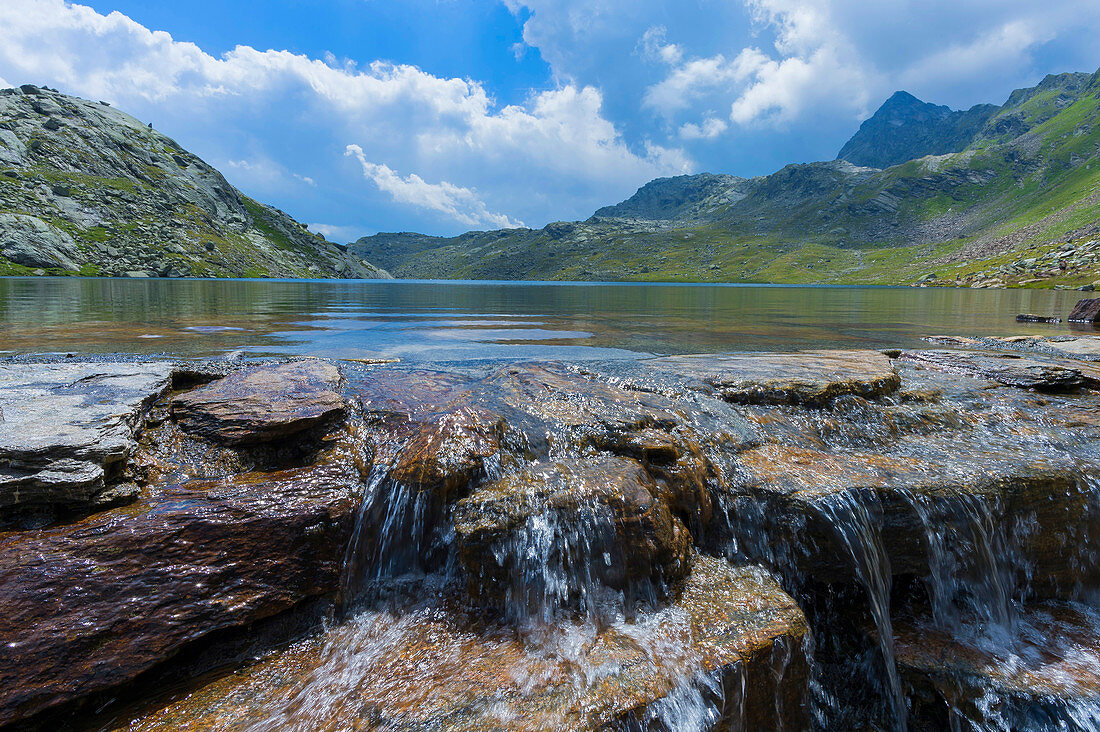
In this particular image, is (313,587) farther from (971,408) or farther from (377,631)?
(971,408)

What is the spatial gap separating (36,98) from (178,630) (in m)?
283

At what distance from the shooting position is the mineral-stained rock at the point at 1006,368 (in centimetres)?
1290

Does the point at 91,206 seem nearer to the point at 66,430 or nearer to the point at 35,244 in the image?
the point at 35,244

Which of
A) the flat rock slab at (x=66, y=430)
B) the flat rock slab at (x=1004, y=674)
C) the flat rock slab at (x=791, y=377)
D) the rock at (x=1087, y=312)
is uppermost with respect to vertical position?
the rock at (x=1087, y=312)

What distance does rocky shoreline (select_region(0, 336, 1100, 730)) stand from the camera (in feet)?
16.7

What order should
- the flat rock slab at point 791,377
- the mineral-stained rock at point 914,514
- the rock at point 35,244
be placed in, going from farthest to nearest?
the rock at point 35,244, the flat rock slab at point 791,377, the mineral-stained rock at point 914,514

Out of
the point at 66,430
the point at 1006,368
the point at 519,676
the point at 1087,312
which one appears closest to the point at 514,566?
the point at 519,676

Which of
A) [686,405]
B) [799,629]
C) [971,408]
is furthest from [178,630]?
[971,408]

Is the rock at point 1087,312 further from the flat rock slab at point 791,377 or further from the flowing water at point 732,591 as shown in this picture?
the flowing water at point 732,591

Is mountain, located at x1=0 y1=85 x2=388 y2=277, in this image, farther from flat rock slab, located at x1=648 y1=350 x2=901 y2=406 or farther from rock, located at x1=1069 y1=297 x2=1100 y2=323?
rock, located at x1=1069 y1=297 x2=1100 y2=323

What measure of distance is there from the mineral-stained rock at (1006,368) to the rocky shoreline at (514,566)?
367 cm

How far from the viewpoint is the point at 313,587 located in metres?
6.59

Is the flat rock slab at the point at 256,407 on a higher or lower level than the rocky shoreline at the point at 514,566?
higher

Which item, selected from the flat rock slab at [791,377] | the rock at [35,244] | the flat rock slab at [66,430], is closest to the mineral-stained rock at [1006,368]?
the flat rock slab at [791,377]
